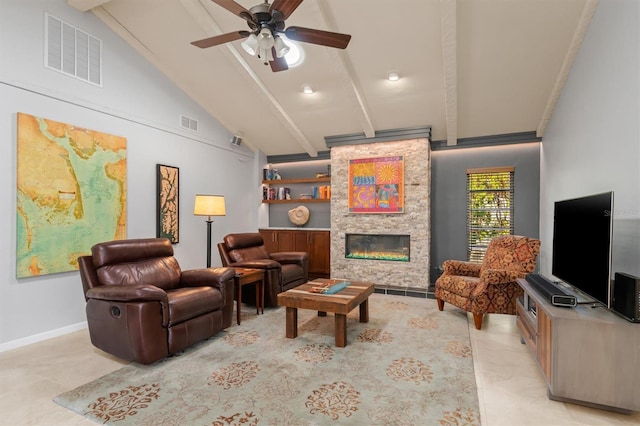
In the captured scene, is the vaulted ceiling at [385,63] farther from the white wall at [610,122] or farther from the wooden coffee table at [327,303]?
the wooden coffee table at [327,303]

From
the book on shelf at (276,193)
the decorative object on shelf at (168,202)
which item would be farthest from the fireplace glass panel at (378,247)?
the decorative object on shelf at (168,202)

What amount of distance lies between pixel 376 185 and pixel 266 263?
2476mm

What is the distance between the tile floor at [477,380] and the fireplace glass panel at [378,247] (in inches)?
89.5

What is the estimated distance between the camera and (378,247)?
5.88 meters

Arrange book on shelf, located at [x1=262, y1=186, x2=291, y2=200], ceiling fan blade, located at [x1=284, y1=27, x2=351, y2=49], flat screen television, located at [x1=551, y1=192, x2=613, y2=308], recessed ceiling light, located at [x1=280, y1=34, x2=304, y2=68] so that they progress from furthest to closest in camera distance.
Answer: book on shelf, located at [x1=262, y1=186, x2=291, y2=200] → recessed ceiling light, located at [x1=280, y1=34, x2=304, y2=68] → ceiling fan blade, located at [x1=284, y1=27, x2=351, y2=49] → flat screen television, located at [x1=551, y1=192, x2=613, y2=308]

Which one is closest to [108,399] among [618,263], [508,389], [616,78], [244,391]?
[244,391]

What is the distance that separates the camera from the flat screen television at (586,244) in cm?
217

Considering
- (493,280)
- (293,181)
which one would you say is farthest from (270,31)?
(293,181)

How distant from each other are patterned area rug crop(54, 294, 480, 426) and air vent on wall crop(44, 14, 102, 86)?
3164mm

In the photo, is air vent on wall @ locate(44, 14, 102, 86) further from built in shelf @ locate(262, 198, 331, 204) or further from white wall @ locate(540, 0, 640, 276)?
white wall @ locate(540, 0, 640, 276)

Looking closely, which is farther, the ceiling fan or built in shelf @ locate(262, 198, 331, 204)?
built in shelf @ locate(262, 198, 331, 204)

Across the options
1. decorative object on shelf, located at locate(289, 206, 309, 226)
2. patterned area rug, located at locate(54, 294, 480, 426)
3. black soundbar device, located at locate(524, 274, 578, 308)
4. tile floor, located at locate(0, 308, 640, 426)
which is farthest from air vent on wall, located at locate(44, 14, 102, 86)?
black soundbar device, located at locate(524, 274, 578, 308)

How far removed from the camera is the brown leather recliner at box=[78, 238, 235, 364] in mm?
2631

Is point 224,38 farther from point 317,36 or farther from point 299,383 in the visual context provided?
point 299,383
